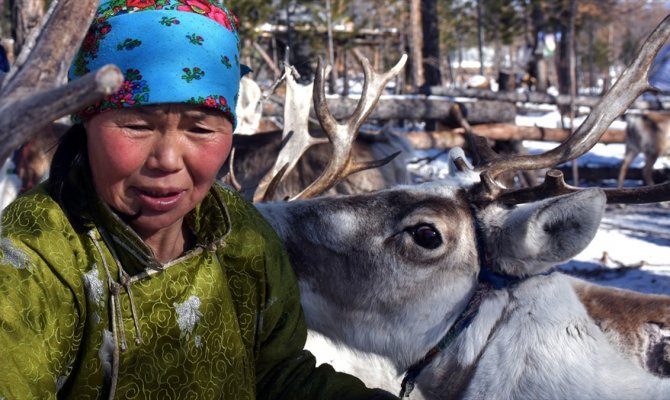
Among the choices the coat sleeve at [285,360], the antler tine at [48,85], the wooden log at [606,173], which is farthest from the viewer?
the wooden log at [606,173]

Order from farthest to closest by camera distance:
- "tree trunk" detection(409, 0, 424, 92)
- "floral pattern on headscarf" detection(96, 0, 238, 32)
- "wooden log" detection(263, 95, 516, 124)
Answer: "tree trunk" detection(409, 0, 424, 92), "wooden log" detection(263, 95, 516, 124), "floral pattern on headscarf" detection(96, 0, 238, 32)

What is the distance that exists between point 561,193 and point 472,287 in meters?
0.49

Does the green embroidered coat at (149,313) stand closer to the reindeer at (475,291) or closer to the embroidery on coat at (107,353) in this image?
the embroidery on coat at (107,353)

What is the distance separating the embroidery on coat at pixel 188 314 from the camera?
1.76m

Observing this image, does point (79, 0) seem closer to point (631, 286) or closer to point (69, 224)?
point (69, 224)

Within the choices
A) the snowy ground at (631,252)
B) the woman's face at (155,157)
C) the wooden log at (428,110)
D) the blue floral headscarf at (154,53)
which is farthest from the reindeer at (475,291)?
the wooden log at (428,110)

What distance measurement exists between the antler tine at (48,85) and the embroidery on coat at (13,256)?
26.3 inches

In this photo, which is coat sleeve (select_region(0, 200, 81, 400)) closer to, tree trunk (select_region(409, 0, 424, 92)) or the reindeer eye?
the reindeer eye

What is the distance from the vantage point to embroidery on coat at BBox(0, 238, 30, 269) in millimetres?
1482

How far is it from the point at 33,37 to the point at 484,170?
1.95m

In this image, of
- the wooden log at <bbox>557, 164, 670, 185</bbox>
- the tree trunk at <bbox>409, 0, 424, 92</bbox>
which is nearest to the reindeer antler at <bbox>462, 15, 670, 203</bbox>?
the wooden log at <bbox>557, 164, 670, 185</bbox>

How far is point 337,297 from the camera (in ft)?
8.41

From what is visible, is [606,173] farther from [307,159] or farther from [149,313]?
[149,313]

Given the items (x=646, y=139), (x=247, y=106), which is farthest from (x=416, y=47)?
(x=247, y=106)
